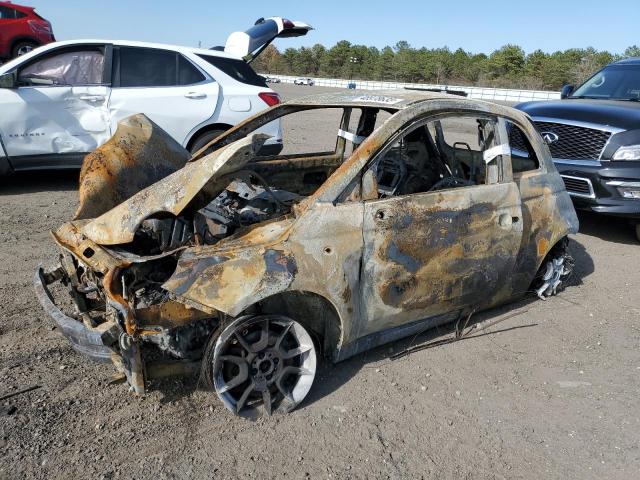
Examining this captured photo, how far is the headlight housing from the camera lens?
225 inches

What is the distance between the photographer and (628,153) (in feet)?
18.9

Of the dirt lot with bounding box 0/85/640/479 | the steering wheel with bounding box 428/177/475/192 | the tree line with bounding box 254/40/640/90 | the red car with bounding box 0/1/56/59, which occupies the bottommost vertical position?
the dirt lot with bounding box 0/85/640/479

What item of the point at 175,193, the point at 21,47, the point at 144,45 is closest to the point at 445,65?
the point at 21,47

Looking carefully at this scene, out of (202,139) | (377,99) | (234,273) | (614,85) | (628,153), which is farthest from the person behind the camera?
(614,85)

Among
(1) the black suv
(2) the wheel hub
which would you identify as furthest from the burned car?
(1) the black suv

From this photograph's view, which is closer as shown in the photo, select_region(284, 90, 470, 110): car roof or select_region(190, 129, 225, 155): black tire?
select_region(284, 90, 470, 110): car roof

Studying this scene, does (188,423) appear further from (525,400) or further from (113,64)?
(113,64)

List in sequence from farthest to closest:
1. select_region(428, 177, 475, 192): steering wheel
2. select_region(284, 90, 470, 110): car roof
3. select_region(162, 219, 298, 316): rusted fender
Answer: select_region(428, 177, 475, 192): steering wheel
select_region(284, 90, 470, 110): car roof
select_region(162, 219, 298, 316): rusted fender

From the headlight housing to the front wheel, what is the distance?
4.62m

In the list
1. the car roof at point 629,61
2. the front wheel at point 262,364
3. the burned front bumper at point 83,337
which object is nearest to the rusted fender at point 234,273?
the front wheel at point 262,364

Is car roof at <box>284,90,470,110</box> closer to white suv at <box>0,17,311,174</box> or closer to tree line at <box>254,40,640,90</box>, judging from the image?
white suv at <box>0,17,311,174</box>

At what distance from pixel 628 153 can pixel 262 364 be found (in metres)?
4.93

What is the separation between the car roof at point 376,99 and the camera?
11.2ft

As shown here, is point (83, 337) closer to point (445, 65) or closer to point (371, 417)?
point (371, 417)
